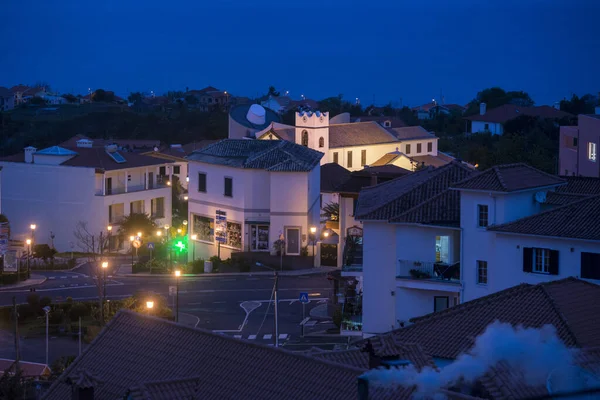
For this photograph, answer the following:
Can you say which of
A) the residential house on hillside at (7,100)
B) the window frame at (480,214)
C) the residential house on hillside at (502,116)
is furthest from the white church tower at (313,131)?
the residential house on hillside at (7,100)

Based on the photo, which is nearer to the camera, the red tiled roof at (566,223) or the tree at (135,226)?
the red tiled roof at (566,223)

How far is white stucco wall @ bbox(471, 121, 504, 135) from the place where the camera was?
3607 inches

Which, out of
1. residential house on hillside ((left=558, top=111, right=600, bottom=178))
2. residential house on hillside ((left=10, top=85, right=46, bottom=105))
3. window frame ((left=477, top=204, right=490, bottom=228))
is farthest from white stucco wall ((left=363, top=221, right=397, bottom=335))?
residential house on hillside ((left=10, top=85, right=46, bottom=105))

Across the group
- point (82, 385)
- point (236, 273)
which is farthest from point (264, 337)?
point (82, 385)

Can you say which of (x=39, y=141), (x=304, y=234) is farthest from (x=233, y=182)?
(x=39, y=141)

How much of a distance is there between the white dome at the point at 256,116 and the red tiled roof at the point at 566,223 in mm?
53271

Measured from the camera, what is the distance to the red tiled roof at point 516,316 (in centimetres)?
2102

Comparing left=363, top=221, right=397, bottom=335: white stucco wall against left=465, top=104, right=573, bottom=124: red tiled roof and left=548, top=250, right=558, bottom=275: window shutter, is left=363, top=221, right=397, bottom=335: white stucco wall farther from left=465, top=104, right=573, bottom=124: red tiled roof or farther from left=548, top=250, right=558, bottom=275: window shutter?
left=465, top=104, right=573, bottom=124: red tiled roof

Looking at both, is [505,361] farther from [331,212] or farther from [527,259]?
[331,212]

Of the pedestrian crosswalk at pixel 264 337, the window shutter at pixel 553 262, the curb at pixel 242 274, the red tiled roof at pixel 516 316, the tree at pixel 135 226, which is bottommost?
the pedestrian crosswalk at pixel 264 337

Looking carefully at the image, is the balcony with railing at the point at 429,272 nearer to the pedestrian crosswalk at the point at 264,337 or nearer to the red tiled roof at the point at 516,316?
the pedestrian crosswalk at the point at 264,337

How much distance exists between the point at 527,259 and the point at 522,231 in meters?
0.74

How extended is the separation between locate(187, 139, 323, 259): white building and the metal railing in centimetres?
1863

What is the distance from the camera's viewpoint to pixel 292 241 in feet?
167
